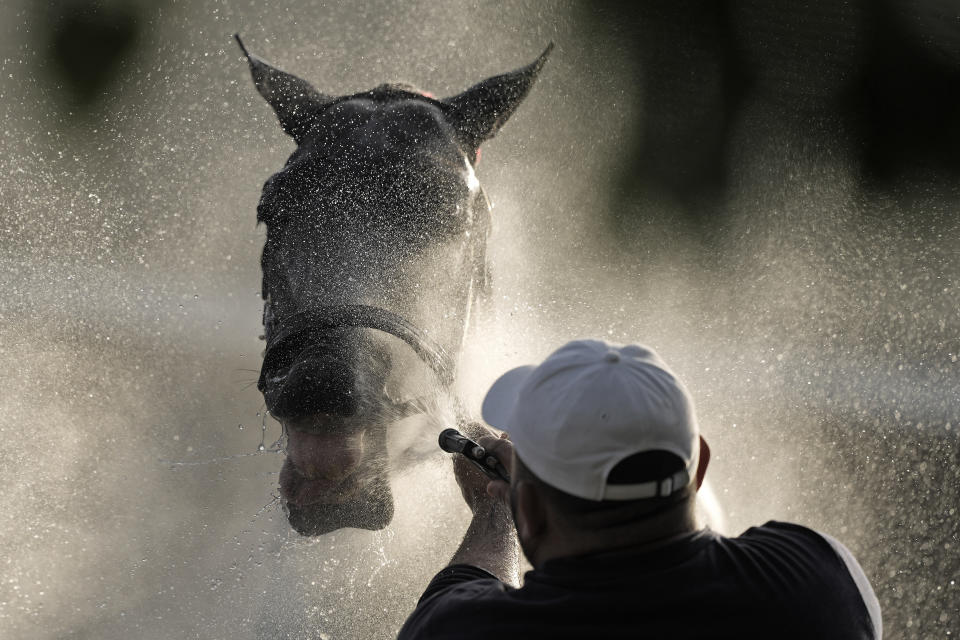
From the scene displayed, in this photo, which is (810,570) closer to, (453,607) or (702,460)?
(702,460)

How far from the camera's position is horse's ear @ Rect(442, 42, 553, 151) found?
3.09 m

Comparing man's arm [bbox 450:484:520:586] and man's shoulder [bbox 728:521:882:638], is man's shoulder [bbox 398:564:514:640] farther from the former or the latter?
man's shoulder [bbox 728:521:882:638]

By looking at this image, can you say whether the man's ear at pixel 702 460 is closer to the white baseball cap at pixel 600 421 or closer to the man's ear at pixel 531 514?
the white baseball cap at pixel 600 421

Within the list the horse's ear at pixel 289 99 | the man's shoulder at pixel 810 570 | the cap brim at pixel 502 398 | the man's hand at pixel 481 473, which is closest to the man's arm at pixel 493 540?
the man's hand at pixel 481 473

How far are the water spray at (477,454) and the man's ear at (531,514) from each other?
40cm

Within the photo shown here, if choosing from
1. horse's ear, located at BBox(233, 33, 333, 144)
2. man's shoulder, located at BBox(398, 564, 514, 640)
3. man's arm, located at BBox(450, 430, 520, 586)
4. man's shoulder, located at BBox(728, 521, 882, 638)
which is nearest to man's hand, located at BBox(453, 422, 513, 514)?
man's arm, located at BBox(450, 430, 520, 586)

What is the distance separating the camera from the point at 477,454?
5.65 feet

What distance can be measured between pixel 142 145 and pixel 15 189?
2.59 ft

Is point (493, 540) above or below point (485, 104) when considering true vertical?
below

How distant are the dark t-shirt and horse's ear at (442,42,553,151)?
2157mm

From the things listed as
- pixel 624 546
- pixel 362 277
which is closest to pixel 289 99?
pixel 362 277

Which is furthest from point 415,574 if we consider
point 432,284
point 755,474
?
point 755,474

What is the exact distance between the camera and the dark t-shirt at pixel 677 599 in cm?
109

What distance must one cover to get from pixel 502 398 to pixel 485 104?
1.79m
